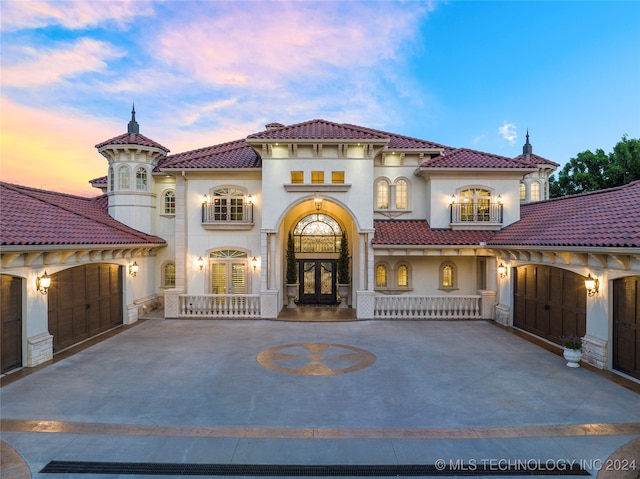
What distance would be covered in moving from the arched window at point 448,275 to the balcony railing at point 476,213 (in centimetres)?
233

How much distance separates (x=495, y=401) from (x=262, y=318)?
1064 cm

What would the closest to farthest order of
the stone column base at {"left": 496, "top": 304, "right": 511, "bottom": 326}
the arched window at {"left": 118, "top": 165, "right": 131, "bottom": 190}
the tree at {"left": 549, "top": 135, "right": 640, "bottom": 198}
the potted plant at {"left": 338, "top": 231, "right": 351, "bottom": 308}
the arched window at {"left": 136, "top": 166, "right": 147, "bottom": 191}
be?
the stone column base at {"left": 496, "top": 304, "right": 511, "bottom": 326} → the arched window at {"left": 118, "top": 165, "right": 131, "bottom": 190} → the arched window at {"left": 136, "top": 166, "right": 147, "bottom": 191} → the potted plant at {"left": 338, "top": 231, "right": 351, "bottom": 308} → the tree at {"left": 549, "top": 135, "right": 640, "bottom": 198}

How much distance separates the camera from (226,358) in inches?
421

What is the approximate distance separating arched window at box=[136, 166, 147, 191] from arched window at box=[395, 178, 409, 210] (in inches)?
528

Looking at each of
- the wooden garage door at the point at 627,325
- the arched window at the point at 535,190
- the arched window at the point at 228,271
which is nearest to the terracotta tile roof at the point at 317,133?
the arched window at the point at 228,271

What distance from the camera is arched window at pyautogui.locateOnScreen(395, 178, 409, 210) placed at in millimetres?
18469

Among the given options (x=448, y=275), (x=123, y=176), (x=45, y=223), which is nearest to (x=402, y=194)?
(x=448, y=275)

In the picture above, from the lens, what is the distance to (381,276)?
18328 mm

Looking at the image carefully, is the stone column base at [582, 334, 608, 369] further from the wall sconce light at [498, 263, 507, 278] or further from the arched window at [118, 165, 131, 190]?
the arched window at [118, 165, 131, 190]

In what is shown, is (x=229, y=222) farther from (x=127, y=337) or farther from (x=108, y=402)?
(x=108, y=402)

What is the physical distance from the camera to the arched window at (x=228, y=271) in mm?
17797

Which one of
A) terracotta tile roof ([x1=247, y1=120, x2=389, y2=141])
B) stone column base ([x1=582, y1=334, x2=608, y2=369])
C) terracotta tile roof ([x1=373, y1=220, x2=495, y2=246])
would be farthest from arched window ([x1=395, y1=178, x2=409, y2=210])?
stone column base ([x1=582, y1=334, x2=608, y2=369])

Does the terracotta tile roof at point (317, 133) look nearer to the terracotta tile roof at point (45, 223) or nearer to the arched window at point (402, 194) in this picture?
the arched window at point (402, 194)

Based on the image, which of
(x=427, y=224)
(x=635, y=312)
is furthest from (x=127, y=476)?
(x=427, y=224)
